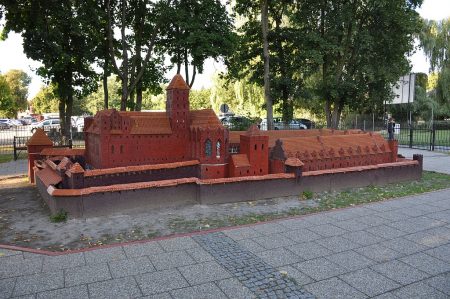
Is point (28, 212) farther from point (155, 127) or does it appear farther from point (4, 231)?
point (155, 127)

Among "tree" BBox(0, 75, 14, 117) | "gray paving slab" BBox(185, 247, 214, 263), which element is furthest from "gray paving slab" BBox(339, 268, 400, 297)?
"tree" BBox(0, 75, 14, 117)

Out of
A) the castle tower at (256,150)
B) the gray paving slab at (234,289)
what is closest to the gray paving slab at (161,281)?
the gray paving slab at (234,289)

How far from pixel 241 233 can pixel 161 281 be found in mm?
2687

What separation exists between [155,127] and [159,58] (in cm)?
1831

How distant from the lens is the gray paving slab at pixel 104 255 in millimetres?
6503

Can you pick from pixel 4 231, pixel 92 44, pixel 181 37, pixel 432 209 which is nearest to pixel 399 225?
pixel 432 209

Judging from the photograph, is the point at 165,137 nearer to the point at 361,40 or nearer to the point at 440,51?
the point at 361,40

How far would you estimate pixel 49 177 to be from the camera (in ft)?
34.0

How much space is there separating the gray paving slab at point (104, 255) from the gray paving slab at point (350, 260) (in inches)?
153

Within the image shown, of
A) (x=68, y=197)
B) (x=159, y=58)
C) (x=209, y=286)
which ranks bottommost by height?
(x=209, y=286)

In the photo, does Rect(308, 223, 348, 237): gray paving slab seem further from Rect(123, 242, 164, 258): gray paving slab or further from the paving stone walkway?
Rect(123, 242, 164, 258): gray paving slab

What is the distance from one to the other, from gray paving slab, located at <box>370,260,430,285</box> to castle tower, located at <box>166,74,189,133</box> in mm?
7388

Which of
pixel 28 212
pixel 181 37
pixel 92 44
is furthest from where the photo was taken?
pixel 92 44

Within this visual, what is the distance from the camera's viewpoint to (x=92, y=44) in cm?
2488
